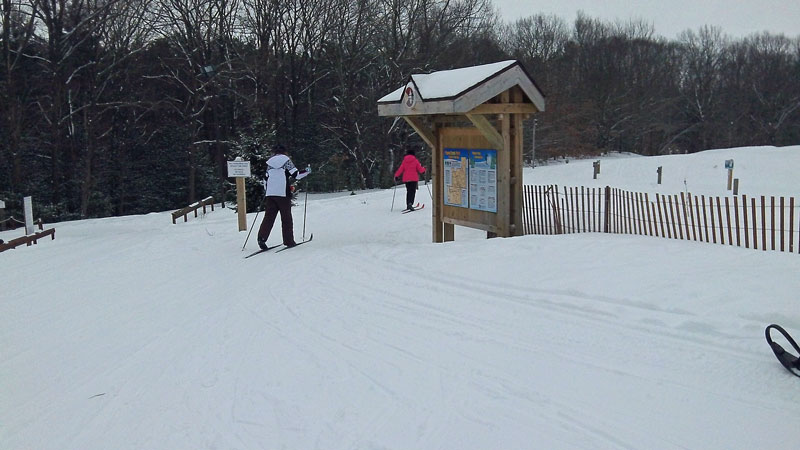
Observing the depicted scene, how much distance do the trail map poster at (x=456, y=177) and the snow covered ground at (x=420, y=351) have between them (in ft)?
4.61

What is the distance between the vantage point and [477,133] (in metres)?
11.6

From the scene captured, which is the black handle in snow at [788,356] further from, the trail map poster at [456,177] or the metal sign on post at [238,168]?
the metal sign on post at [238,168]

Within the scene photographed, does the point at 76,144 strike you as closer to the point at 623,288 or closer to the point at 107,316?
the point at 107,316

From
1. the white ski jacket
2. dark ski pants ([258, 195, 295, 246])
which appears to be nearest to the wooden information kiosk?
the white ski jacket

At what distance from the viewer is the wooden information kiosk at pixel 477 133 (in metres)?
10.8

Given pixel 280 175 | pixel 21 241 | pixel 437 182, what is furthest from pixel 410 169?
pixel 21 241

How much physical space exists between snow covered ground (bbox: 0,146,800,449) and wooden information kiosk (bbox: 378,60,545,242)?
1.06 m

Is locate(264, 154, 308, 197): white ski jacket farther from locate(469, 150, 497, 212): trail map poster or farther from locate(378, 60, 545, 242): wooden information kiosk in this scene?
locate(469, 150, 497, 212): trail map poster

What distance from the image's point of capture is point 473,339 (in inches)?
269

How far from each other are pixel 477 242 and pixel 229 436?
6317 millimetres

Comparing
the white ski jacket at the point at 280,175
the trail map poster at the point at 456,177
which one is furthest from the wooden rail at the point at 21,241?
the trail map poster at the point at 456,177

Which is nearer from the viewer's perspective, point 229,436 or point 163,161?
point 229,436

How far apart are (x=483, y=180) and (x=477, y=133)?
72 centimetres

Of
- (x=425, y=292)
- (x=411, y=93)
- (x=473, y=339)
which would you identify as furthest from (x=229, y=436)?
(x=411, y=93)
